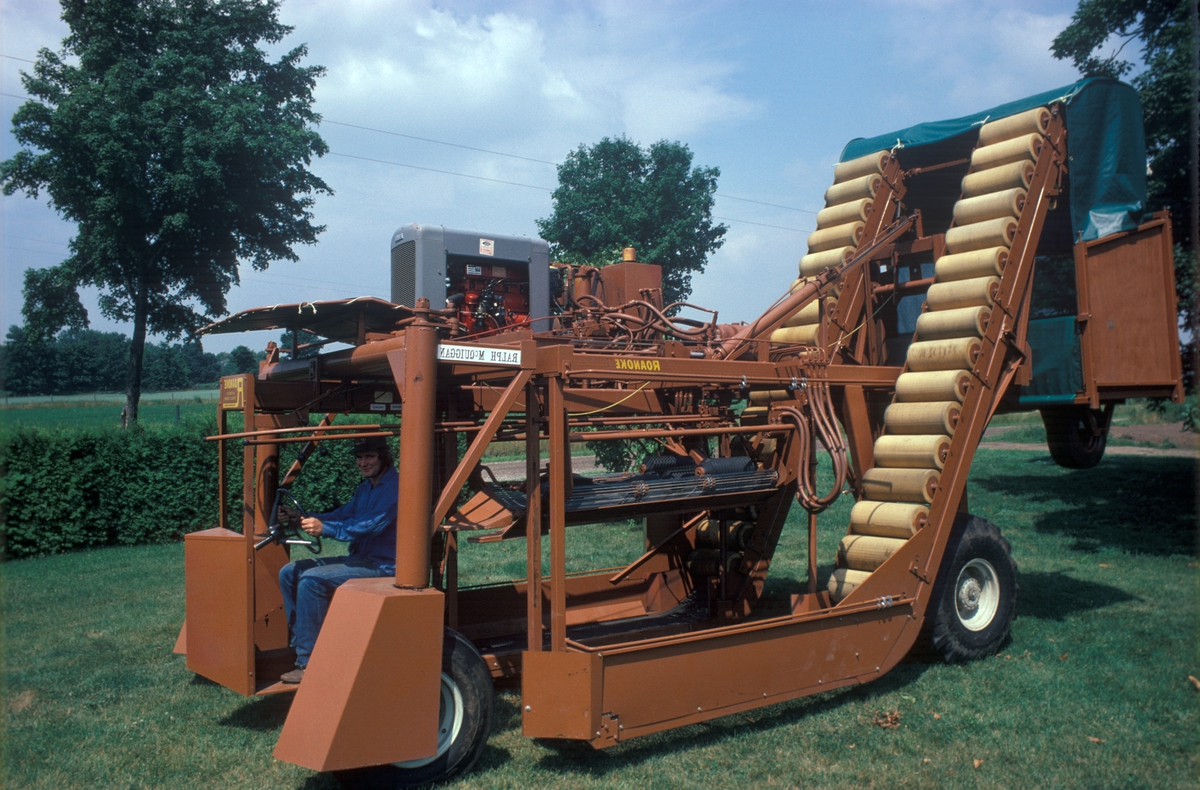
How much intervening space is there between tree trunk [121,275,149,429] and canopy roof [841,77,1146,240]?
71.4ft

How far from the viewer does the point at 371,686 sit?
14.5 feet

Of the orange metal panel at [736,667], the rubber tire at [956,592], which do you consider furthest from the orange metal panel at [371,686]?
the rubber tire at [956,592]

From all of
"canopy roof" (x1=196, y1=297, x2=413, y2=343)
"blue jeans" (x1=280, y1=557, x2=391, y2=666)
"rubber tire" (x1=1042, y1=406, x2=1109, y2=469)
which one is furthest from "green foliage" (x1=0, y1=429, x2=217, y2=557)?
"rubber tire" (x1=1042, y1=406, x2=1109, y2=469)

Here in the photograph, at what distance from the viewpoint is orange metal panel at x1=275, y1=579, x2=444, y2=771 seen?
14.2ft

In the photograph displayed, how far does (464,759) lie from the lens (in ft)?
15.9

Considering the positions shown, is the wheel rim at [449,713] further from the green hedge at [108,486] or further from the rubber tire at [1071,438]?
the green hedge at [108,486]

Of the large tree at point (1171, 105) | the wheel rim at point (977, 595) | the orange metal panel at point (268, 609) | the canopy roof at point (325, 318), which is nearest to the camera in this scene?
the canopy roof at point (325, 318)

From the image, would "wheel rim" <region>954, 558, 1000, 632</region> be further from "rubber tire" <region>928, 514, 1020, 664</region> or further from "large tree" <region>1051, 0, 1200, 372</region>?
"large tree" <region>1051, 0, 1200, 372</region>

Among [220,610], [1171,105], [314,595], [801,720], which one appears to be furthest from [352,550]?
[1171,105]

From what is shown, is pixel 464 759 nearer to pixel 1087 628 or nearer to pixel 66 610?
pixel 1087 628

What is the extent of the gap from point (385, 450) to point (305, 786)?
7.09 ft

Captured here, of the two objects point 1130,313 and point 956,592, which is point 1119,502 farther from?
point 956,592

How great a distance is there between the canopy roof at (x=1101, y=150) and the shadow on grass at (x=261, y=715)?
7.44m

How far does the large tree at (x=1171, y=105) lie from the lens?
12.4 meters
